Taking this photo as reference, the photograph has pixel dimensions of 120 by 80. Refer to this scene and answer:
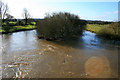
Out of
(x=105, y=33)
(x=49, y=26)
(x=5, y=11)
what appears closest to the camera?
(x=49, y=26)

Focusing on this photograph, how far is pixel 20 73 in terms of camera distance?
151 inches

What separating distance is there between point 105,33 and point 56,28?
271 inches

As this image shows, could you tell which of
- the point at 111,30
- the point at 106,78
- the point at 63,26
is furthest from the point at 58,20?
the point at 106,78

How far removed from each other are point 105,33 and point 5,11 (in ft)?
82.8

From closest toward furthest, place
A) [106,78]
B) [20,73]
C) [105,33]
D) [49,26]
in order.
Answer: [106,78] < [20,73] < [49,26] < [105,33]

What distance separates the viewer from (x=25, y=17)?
32.0 meters

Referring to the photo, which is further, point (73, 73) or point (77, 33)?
point (77, 33)

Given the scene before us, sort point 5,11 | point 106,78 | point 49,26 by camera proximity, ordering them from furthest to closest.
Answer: point 5,11
point 49,26
point 106,78

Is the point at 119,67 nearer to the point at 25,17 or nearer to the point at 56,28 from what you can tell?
the point at 56,28

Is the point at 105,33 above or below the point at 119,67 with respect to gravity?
above

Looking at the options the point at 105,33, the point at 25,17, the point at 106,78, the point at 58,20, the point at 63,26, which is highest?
the point at 25,17

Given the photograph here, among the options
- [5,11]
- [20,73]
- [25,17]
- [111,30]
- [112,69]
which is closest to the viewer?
[20,73]

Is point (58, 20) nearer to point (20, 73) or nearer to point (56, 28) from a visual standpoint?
point (56, 28)

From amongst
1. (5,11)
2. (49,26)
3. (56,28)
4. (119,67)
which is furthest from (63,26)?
(5,11)
